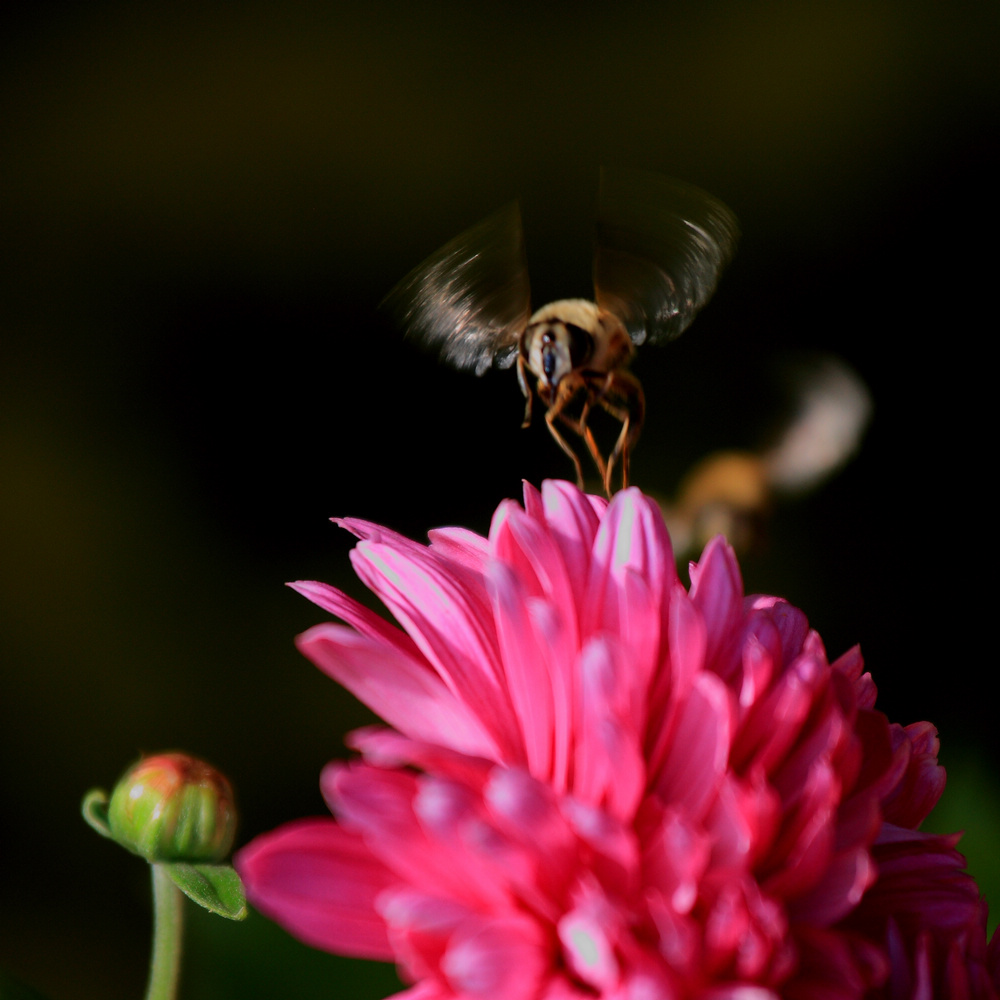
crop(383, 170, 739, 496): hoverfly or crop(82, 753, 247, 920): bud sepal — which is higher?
crop(383, 170, 739, 496): hoverfly

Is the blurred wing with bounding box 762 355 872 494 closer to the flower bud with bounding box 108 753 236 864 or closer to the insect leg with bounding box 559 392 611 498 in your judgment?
the insect leg with bounding box 559 392 611 498

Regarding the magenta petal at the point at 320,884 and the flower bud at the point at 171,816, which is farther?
the flower bud at the point at 171,816

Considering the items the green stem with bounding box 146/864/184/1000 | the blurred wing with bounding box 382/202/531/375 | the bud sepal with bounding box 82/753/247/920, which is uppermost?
the blurred wing with bounding box 382/202/531/375

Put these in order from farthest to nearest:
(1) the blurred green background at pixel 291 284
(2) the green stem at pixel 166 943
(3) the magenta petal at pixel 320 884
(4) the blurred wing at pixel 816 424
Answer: (1) the blurred green background at pixel 291 284 < (4) the blurred wing at pixel 816 424 < (2) the green stem at pixel 166 943 < (3) the magenta petal at pixel 320 884

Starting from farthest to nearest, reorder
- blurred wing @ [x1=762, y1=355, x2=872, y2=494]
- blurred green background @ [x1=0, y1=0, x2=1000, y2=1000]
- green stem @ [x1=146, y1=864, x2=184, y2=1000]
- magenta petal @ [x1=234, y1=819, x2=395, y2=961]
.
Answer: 1. blurred green background @ [x1=0, y1=0, x2=1000, y2=1000]
2. blurred wing @ [x1=762, y1=355, x2=872, y2=494]
3. green stem @ [x1=146, y1=864, x2=184, y2=1000]
4. magenta petal @ [x1=234, y1=819, x2=395, y2=961]

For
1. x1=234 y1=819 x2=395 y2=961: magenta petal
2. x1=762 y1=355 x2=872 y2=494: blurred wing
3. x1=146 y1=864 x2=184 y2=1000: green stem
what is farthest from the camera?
x1=762 y1=355 x2=872 y2=494: blurred wing

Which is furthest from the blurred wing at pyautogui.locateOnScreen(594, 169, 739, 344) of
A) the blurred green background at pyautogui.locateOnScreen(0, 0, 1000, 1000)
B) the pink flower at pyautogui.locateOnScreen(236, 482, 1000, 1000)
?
the blurred green background at pyautogui.locateOnScreen(0, 0, 1000, 1000)

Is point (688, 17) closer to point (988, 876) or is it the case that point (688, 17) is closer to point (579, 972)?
point (988, 876)

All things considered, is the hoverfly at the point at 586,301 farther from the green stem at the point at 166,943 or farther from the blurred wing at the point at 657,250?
the green stem at the point at 166,943

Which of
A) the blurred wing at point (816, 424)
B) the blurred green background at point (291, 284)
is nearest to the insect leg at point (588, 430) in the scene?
the blurred wing at point (816, 424)
